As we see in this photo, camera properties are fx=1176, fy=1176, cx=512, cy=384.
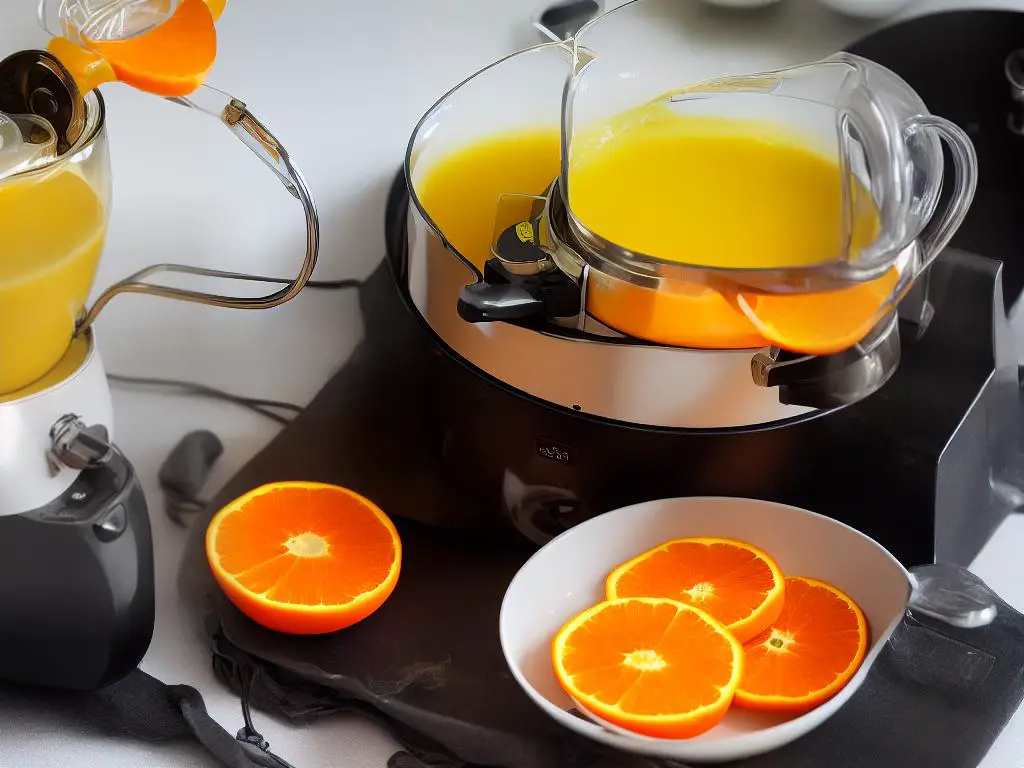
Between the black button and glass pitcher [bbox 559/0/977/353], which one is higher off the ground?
glass pitcher [bbox 559/0/977/353]

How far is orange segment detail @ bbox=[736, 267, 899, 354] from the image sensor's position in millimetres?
651

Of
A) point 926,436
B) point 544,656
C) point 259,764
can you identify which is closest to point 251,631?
point 259,764

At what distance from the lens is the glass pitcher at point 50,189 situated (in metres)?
0.65

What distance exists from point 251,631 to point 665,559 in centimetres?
29

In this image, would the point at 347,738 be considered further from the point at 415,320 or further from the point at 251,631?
the point at 415,320

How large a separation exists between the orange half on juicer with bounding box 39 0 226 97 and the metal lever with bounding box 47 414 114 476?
0.20 metres

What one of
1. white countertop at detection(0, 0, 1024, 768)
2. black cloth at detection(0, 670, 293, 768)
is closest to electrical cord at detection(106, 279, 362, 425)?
white countertop at detection(0, 0, 1024, 768)

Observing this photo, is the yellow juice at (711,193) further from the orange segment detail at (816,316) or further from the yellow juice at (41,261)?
the yellow juice at (41,261)

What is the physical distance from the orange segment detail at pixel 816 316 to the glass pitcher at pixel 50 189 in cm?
28

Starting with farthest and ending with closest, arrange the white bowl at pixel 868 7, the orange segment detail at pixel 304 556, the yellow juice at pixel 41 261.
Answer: the white bowl at pixel 868 7, the orange segment detail at pixel 304 556, the yellow juice at pixel 41 261

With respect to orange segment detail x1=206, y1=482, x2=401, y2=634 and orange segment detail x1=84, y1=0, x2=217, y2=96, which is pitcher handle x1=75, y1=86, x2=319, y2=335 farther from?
orange segment detail x1=206, y1=482, x2=401, y2=634

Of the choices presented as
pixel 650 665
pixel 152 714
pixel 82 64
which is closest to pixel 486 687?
pixel 650 665

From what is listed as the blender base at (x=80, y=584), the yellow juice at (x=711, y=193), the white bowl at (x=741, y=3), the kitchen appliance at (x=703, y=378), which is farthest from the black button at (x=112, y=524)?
the white bowl at (x=741, y=3)

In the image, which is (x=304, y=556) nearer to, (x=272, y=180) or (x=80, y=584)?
(x=80, y=584)
